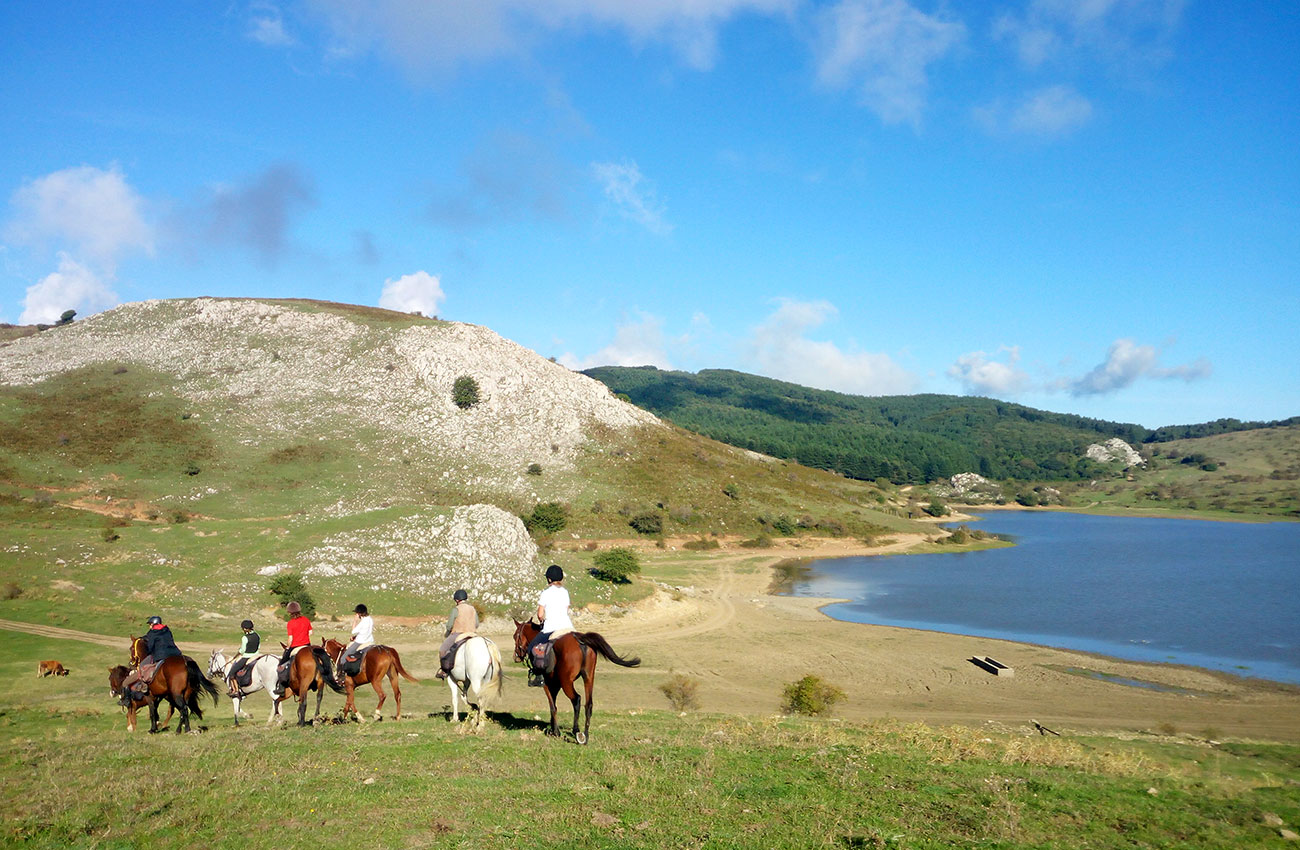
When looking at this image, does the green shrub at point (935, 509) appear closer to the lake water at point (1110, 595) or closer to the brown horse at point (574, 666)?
the lake water at point (1110, 595)

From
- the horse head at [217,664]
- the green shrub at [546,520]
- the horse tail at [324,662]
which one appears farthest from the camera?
the green shrub at [546,520]

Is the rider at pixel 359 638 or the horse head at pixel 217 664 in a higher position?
the rider at pixel 359 638

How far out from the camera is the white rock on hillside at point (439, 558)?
39938mm

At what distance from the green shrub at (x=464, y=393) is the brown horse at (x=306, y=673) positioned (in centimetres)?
7464

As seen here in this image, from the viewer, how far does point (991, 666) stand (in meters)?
34.7

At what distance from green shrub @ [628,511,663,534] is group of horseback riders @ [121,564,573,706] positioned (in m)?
59.7

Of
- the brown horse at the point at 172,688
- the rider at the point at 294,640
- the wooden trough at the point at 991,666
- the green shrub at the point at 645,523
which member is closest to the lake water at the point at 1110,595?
the wooden trough at the point at 991,666

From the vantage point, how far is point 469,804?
9664 millimetres

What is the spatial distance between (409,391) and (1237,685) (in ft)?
273

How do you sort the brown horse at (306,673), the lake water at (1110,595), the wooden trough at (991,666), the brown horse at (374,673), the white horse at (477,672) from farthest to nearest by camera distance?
1. the lake water at (1110,595)
2. the wooden trough at (991,666)
3. the brown horse at (374,673)
4. the brown horse at (306,673)
5. the white horse at (477,672)

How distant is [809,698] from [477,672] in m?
14.8

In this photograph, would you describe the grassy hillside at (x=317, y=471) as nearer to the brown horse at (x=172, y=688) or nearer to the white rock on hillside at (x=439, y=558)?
the white rock on hillside at (x=439, y=558)

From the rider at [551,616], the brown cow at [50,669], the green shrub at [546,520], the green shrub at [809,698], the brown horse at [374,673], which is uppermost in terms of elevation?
the green shrub at [546,520]

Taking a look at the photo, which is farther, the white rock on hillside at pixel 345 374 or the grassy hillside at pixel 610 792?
the white rock on hillside at pixel 345 374
